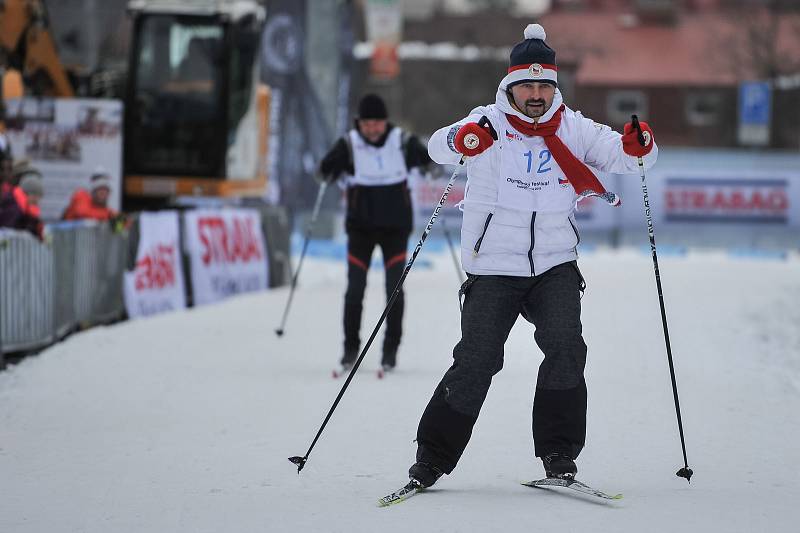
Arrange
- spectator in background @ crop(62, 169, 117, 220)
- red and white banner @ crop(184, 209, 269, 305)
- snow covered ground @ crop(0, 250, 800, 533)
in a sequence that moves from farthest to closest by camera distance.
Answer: red and white banner @ crop(184, 209, 269, 305)
spectator in background @ crop(62, 169, 117, 220)
snow covered ground @ crop(0, 250, 800, 533)

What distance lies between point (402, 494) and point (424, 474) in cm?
14

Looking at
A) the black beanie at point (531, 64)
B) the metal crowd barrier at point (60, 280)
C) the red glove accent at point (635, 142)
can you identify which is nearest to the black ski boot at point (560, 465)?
the red glove accent at point (635, 142)

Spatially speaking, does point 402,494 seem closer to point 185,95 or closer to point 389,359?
point 389,359

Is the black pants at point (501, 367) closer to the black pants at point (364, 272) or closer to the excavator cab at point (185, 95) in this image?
the black pants at point (364, 272)

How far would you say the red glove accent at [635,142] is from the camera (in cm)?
621

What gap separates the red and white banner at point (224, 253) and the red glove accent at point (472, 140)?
10032mm

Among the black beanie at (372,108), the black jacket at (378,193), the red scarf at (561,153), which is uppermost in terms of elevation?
the black beanie at (372,108)

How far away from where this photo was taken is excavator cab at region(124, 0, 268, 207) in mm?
19719

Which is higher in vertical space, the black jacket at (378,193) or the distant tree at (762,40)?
the distant tree at (762,40)

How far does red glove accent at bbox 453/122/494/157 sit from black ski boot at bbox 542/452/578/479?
1245 mm

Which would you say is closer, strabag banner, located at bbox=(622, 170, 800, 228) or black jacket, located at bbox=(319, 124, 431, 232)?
black jacket, located at bbox=(319, 124, 431, 232)

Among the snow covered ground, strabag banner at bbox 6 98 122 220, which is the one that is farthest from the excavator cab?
the snow covered ground

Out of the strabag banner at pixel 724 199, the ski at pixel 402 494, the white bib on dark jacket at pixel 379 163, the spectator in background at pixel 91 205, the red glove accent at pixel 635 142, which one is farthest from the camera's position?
the strabag banner at pixel 724 199

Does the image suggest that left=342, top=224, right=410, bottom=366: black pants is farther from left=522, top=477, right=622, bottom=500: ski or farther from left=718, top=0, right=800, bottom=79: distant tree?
left=718, top=0, right=800, bottom=79: distant tree
